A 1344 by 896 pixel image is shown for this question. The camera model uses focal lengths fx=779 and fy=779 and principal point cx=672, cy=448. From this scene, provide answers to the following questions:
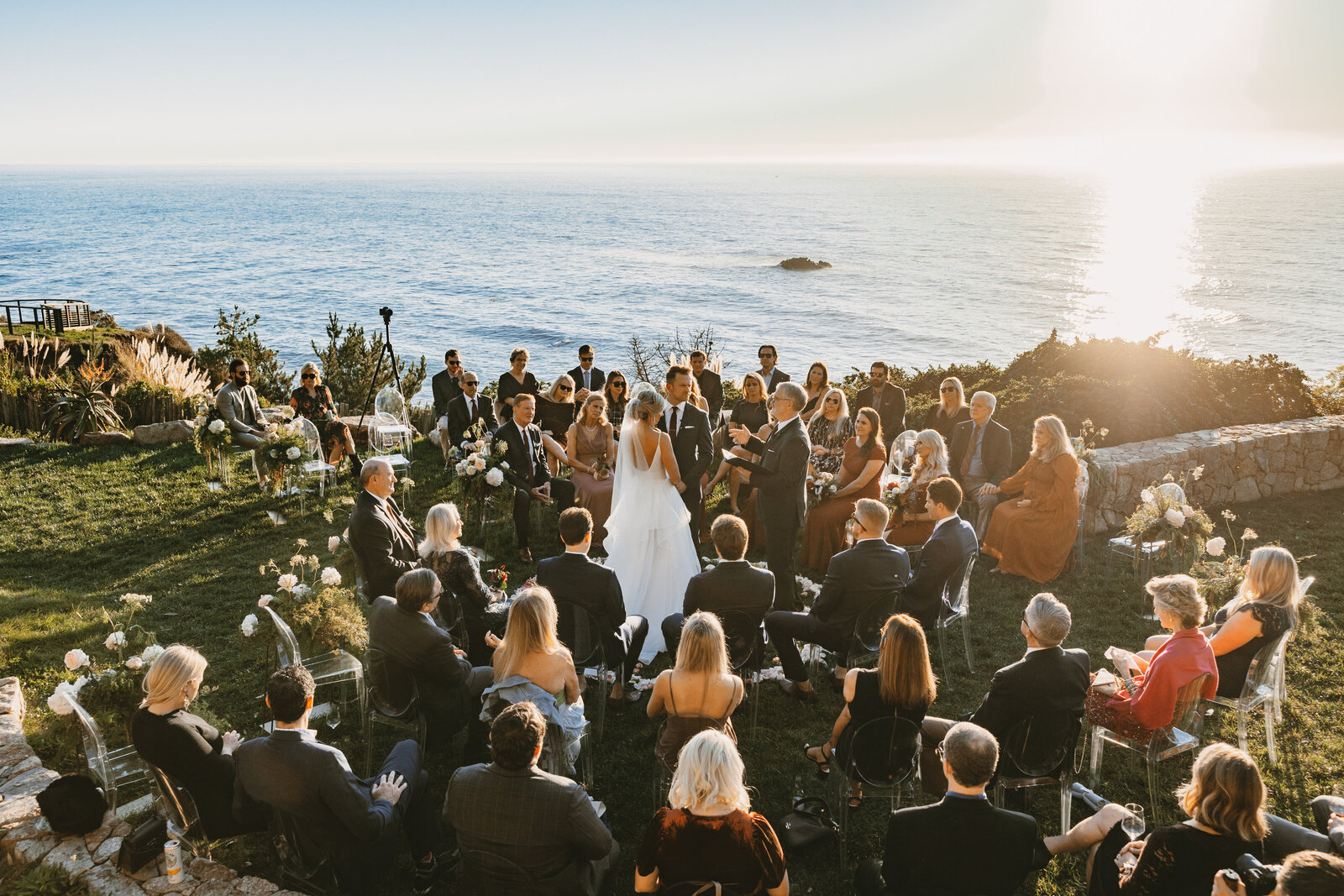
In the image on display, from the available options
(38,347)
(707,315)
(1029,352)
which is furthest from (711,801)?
(707,315)

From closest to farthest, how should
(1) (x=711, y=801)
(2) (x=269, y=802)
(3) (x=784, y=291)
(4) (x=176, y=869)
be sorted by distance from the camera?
(1) (x=711, y=801) → (2) (x=269, y=802) → (4) (x=176, y=869) → (3) (x=784, y=291)

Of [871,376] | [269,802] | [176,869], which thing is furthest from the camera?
[871,376]

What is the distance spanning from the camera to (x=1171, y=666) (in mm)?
4473

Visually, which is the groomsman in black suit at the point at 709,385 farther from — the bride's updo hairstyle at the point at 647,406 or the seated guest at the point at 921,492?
the bride's updo hairstyle at the point at 647,406

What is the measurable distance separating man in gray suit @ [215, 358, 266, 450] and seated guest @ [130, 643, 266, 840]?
239 inches

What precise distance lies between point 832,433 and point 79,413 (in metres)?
11.4

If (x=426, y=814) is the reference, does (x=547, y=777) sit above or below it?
above

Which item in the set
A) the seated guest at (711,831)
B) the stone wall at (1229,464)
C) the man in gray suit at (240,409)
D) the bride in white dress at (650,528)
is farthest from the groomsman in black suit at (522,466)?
the stone wall at (1229,464)

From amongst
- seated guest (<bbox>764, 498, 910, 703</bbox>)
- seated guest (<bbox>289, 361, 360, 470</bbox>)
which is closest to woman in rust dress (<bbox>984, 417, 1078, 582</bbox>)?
seated guest (<bbox>764, 498, 910, 703</bbox>)

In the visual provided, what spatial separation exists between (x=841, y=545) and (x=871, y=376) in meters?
3.31

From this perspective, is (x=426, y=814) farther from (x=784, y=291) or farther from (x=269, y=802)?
(x=784, y=291)

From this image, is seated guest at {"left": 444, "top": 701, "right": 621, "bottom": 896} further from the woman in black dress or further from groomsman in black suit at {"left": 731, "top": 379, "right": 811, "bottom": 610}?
groomsman in black suit at {"left": 731, "top": 379, "right": 811, "bottom": 610}

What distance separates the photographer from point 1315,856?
2.56 meters

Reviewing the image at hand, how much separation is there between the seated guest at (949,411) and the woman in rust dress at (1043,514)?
4.12ft
